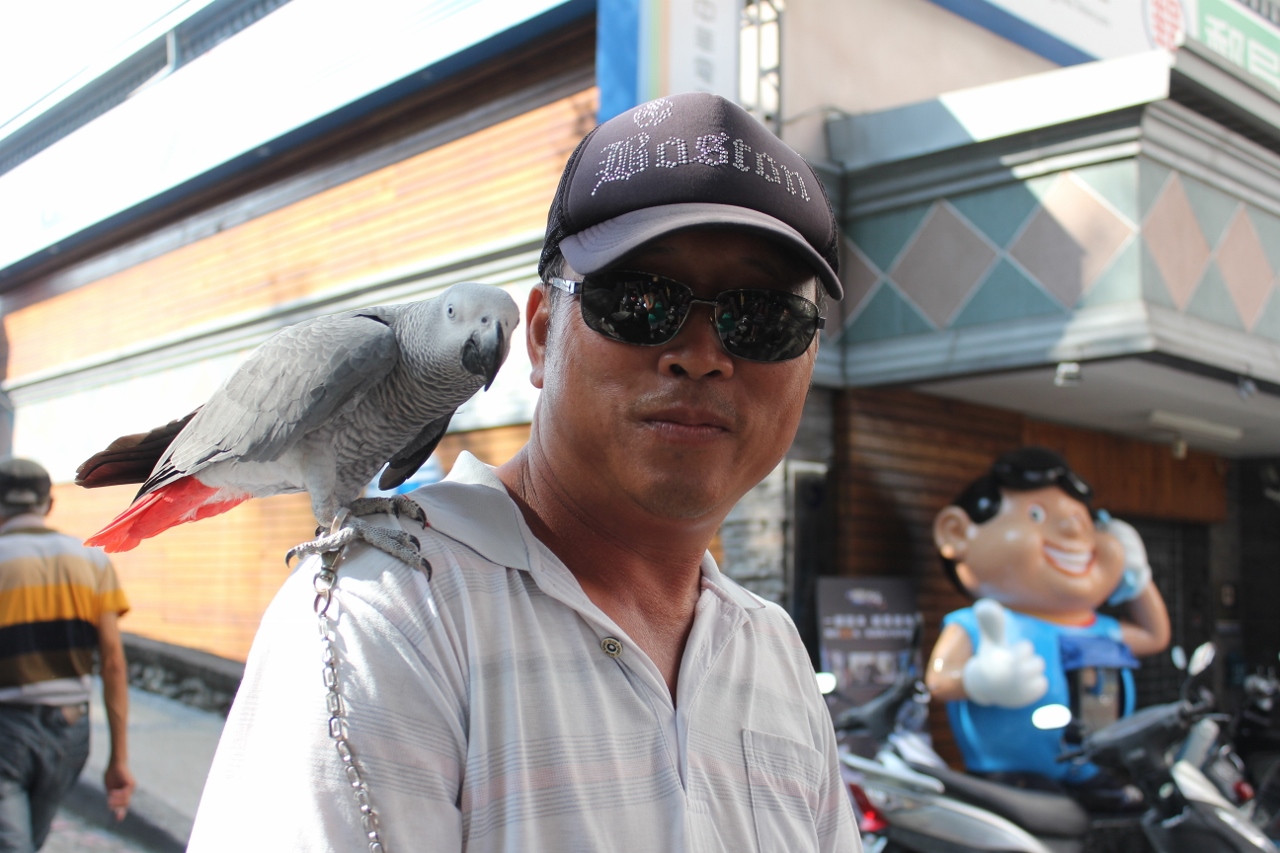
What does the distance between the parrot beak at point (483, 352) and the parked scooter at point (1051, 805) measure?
3.16 meters

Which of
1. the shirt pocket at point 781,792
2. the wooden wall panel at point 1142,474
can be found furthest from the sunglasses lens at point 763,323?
the wooden wall panel at point 1142,474

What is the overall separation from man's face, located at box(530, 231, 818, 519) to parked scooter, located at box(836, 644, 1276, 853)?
10.8 feet

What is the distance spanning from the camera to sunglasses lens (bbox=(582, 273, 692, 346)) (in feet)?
3.88

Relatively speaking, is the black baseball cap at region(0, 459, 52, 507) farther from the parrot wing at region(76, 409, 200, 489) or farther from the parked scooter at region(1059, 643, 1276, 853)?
the parked scooter at region(1059, 643, 1276, 853)

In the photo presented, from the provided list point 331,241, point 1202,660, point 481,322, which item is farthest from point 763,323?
point 331,241

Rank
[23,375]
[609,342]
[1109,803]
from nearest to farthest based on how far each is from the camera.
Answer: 1. [609,342]
2. [1109,803]
3. [23,375]

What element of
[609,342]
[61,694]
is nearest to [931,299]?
[61,694]

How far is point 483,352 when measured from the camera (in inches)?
64.9

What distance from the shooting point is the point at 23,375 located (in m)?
8.34

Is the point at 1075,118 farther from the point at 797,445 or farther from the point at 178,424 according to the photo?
the point at 178,424

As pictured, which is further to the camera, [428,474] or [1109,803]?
[428,474]

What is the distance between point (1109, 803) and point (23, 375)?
8204mm

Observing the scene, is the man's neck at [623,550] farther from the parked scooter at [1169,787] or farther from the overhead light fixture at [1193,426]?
the overhead light fixture at [1193,426]

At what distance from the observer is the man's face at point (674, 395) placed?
46.9 inches
